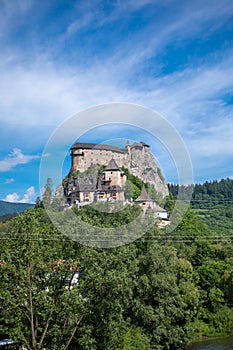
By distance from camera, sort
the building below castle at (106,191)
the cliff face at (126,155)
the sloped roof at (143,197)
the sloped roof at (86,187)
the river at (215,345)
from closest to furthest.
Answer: the cliff face at (126,155), the building below castle at (106,191), the sloped roof at (143,197), the sloped roof at (86,187), the river at (215,345)

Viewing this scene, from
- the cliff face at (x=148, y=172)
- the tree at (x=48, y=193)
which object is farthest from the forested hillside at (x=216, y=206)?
the tree at (x=48, y=193)

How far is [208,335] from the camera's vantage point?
29.4 metres

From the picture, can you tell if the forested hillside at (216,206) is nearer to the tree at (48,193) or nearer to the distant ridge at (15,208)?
the distant ridge at (15,208)

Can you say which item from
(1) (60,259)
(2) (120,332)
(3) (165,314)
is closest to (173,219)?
(1) (60,259)

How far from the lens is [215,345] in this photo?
2666 centimetres

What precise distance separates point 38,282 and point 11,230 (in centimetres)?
228

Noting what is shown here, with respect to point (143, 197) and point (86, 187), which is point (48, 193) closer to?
point (143, 197)

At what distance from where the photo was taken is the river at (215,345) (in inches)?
1022

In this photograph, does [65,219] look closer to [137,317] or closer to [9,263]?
[9,263]

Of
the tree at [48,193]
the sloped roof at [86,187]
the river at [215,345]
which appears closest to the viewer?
the tree at [48,193]

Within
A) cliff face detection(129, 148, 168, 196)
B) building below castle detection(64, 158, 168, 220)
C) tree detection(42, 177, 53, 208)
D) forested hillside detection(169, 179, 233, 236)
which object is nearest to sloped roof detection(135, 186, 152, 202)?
building below castle detection(64, 158, 168, 220)

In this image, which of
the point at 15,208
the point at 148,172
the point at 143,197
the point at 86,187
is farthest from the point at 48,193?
the point at 15,208

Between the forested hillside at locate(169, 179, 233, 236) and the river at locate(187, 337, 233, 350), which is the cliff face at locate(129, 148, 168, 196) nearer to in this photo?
the river at locate(187, 337, 233, 350)

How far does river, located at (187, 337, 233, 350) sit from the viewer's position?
1022 inches
